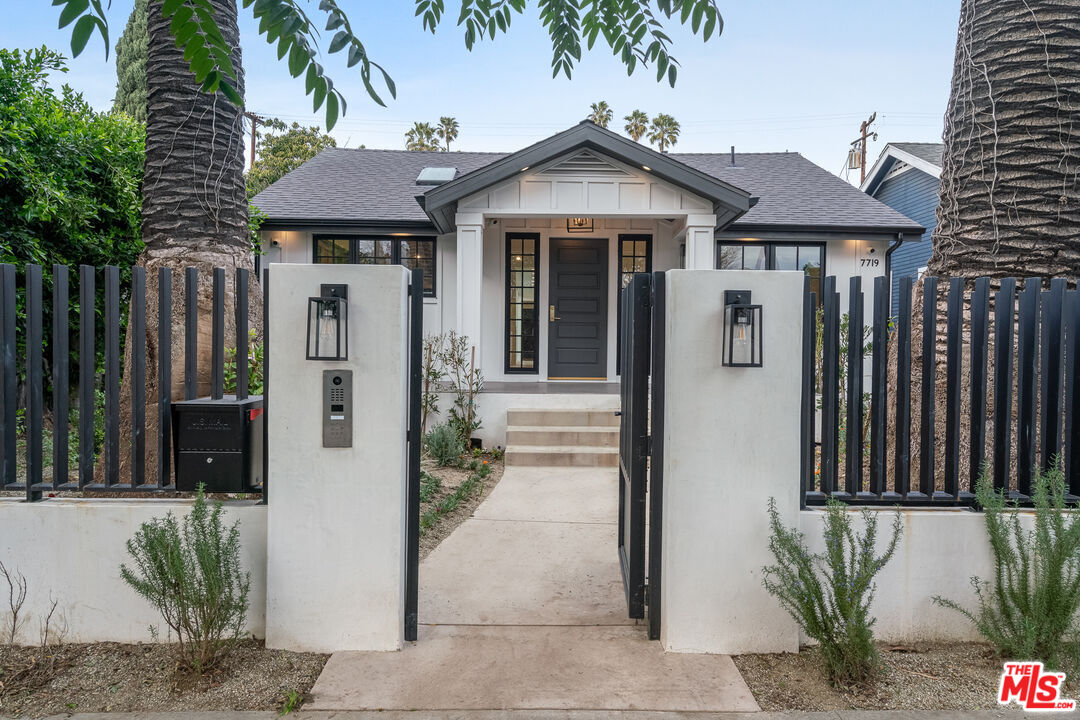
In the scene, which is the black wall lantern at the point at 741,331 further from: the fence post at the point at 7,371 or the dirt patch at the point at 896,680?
the fence post at the point at 7,371

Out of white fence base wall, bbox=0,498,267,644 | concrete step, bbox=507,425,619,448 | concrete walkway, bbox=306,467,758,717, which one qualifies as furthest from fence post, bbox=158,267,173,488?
concrete step, bbox=507,425,619,448

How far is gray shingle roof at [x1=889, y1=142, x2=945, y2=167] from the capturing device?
15195 millimetres

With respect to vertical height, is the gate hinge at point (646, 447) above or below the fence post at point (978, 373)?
below

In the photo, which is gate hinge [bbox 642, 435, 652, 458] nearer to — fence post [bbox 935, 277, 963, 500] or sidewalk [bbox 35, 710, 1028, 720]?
sidewalk [bbox 35, 710, 1028, 720]

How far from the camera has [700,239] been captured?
28.8ft

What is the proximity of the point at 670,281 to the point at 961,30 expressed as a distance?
311cm

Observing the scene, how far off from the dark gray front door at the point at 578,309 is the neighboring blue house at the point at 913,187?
802 cm

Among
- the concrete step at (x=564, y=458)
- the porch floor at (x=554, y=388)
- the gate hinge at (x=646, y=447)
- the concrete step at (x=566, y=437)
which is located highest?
the gate hinge at (x=646, y=447)

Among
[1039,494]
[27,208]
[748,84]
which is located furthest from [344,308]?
[748,84]

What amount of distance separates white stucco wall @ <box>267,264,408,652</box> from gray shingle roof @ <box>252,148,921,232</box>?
24.3 ft

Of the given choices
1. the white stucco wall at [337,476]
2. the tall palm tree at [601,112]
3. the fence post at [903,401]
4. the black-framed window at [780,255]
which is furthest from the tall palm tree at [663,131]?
the white stucco wall at [337,476]

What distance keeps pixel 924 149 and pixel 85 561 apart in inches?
735

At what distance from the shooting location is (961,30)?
4211 mm

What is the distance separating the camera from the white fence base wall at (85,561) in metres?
2.98
